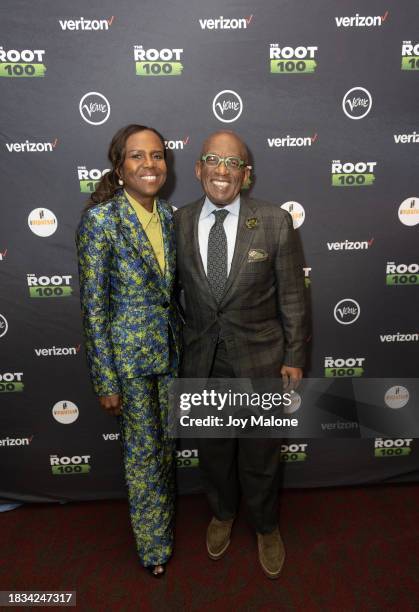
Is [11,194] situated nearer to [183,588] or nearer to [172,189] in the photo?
[172,189]

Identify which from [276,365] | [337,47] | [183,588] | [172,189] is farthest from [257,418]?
[337,47]

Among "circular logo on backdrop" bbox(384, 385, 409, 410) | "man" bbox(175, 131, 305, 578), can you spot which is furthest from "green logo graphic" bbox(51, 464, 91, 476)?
"circular logo on backdrop" bbox(384, 385, 409, 410)

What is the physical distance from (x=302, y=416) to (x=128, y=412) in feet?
3.77

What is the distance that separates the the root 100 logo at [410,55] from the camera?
2189 millimetres

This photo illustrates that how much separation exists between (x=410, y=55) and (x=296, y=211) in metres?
0.89

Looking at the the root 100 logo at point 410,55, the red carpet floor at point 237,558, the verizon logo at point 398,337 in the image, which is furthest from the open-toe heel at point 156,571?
the the root 100 logo at point 410,55

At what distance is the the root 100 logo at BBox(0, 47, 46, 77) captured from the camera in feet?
6.93

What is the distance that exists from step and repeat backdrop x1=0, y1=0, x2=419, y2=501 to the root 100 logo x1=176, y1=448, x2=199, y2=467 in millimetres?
45

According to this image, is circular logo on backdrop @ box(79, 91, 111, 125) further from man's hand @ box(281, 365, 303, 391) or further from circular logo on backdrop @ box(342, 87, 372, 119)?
man's hand @ box(281, 365, 303, 391)

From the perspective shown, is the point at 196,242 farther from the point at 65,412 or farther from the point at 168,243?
the point at 65,412

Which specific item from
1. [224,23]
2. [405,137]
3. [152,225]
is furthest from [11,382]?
[405,137]

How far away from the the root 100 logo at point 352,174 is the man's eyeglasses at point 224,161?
707 mm

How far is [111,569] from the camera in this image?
222cm

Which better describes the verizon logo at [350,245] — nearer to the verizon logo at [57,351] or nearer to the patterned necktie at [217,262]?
the patterned necktie at [217,262]
